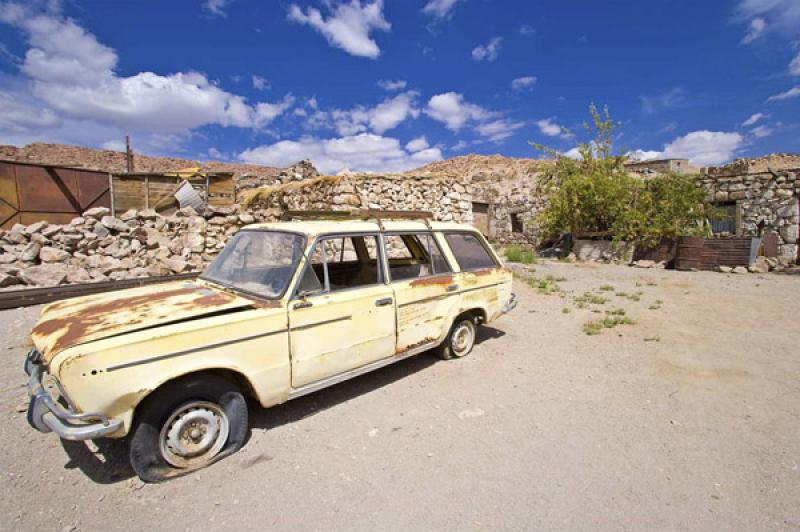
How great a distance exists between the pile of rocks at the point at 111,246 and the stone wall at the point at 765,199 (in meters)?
16.2

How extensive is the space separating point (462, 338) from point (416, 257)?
43.3 inches

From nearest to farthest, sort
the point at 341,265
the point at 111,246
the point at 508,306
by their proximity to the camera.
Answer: the point at 341,265 < the point at 508,306 < the point at 111,246

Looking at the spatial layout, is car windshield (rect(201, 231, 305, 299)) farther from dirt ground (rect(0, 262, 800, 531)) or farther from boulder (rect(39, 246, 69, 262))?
boulder (rect(39, 246, 69, 262))

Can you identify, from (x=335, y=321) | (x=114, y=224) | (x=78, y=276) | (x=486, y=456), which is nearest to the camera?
(x=486, y=456)

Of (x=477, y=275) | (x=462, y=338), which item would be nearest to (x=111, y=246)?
(x=462, y=338)

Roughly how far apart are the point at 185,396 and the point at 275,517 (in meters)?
0.92

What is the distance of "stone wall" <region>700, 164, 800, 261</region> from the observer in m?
12.5

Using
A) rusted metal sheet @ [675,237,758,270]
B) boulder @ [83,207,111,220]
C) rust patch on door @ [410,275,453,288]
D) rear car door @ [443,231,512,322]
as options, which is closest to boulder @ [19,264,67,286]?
boulder @ [83,207,111,220]

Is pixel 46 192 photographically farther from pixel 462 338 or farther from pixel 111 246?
pixel 462 338

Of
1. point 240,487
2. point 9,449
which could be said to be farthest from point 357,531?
point 9,449

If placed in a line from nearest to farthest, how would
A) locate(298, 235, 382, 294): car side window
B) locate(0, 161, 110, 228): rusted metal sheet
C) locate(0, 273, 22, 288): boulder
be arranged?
locate(298, 235, 382, 294): car side window < locate(0, 273, 22, 288): boulder < locate(0, 161, 110, 228): rusted metal sheet

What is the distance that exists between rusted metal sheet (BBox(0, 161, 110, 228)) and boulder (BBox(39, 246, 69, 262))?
2920mm

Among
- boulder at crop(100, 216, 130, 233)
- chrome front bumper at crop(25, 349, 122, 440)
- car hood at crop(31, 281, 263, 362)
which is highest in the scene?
boulder at crop(100, 216, 130, 233)

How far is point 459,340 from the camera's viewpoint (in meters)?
4.43
